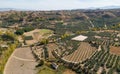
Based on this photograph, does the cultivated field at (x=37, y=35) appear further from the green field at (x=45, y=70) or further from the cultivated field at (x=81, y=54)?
the green field at (x=45, y=70)

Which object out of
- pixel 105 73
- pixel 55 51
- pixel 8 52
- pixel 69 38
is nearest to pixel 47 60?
pixel 55 51

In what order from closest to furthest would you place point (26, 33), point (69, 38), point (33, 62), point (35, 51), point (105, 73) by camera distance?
point (105, 73) → point (33, 62) → point (35, 51) → point (69, 38) → point (26, 33)

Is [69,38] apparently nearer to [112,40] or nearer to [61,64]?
[112,40]

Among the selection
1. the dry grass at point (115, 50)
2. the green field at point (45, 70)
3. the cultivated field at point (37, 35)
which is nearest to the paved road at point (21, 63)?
the green field at point (45, 70)

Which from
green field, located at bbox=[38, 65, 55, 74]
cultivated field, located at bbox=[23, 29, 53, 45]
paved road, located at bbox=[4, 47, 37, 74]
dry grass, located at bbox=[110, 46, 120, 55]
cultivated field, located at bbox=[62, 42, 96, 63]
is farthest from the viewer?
cultivated field, located at bbox=[23, 29, 53, 45]

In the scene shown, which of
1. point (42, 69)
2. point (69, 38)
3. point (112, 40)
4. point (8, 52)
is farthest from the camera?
point (69, 38)

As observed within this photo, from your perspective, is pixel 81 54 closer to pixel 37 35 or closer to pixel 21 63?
pixel 21 63

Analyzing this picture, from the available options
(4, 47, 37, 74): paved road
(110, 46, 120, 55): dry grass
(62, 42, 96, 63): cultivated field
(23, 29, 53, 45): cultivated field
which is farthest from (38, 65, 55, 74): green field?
(23, 29, 53, 45): cultivated field

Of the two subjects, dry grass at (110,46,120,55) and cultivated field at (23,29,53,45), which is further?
cultivated field at (23,29,53,45)

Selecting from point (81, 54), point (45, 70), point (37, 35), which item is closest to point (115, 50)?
point (81, 54)

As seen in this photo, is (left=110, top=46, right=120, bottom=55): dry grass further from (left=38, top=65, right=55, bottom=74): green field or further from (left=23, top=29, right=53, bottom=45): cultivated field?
(left=23, top=29, right=53, bottom=45): cultivated field
